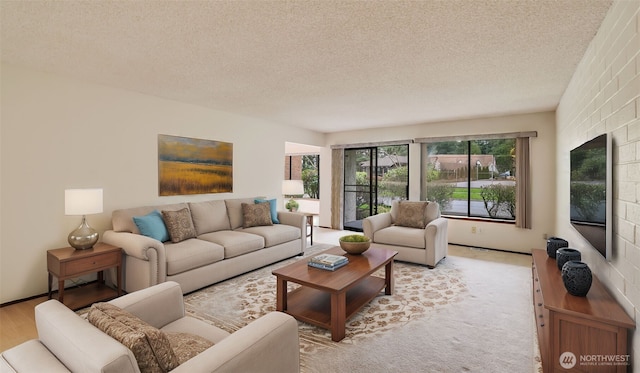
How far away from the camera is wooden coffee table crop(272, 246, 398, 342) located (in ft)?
8.02

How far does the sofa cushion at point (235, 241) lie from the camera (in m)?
3.79

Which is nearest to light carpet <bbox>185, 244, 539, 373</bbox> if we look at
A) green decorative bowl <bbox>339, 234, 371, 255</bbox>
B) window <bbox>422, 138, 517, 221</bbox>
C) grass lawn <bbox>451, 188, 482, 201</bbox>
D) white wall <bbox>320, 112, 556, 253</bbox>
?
green decorative bowl <bbox>339, 234, 371, 255</bbox>

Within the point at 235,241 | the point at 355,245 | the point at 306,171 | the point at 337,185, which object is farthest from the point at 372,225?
the point at 306,171

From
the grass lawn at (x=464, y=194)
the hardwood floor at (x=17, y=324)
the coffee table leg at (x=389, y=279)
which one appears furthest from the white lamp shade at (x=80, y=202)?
the grass lawn at (x=464, y=194)

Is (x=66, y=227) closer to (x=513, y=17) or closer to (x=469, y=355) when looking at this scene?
(x=469, y=355)

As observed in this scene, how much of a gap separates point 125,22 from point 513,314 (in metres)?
4.08

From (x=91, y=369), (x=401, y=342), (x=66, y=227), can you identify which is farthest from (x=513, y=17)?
(x=66, y=227)

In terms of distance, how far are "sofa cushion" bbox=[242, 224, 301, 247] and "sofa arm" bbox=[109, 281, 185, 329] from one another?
2.40 m

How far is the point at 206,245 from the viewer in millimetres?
3619

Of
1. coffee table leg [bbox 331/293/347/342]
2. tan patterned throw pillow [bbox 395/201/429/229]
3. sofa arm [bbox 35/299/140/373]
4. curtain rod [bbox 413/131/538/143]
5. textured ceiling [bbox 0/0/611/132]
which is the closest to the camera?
sofa arm [bbox 35/299/140/373]

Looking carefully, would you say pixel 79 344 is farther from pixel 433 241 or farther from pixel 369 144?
pixel 369 144

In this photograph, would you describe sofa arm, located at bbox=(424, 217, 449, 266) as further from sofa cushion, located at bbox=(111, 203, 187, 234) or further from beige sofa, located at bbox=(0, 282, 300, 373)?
sofa cushion, located at bbox=(111, 203, 187, 234)

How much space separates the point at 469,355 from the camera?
2244 millimetres
